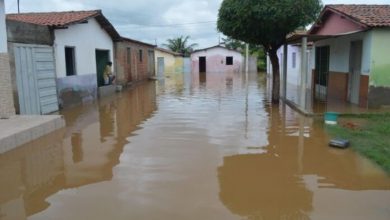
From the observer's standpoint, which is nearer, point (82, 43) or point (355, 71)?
point (355, 71)

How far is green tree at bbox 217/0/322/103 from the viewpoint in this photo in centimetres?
1228

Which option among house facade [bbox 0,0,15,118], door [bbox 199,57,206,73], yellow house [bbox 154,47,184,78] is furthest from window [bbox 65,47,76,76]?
door [bbox 199,57,206,73]

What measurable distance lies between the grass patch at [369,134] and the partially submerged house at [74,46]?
9037 mm

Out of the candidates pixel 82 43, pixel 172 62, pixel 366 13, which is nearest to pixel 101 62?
pixel 82 43

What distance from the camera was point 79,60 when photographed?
52.4 ft

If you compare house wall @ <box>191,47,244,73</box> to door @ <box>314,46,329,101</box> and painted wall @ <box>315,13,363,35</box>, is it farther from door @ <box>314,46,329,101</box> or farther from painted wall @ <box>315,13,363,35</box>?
painted wall @ <box>315,13,363,35</box>

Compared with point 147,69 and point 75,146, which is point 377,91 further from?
point 147,69

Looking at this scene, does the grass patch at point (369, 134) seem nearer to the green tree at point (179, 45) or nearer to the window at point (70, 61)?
the window at point (70, 61)

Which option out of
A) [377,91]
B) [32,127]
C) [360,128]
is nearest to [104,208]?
[32,127]

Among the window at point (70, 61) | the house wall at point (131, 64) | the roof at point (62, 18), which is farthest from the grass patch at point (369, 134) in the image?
the house wall at point (131, 64)

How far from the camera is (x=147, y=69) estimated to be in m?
31.3

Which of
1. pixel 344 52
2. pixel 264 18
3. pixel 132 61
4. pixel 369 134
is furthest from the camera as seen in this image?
pixel 132 61

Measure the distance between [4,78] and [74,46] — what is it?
5.73 metres

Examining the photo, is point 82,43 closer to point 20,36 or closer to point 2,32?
point 20,36
